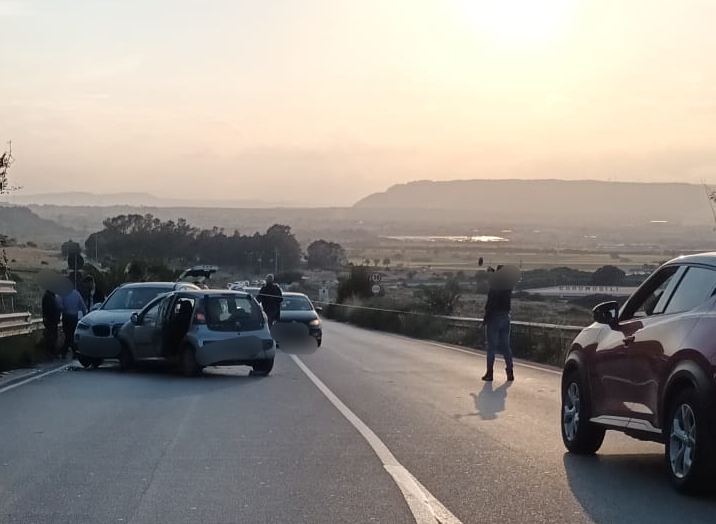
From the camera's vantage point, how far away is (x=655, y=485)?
8883 millimetres

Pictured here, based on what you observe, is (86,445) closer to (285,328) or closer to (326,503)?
(326,503)

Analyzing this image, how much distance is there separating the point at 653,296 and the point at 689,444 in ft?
6.13

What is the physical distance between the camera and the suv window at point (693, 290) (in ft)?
27.9

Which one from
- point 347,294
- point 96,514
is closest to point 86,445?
point 96,514

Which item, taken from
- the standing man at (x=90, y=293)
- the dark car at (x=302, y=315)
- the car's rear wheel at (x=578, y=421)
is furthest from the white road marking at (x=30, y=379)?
the car's rear wheel at (x=578, y=421)

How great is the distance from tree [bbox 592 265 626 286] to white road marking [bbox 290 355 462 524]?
18.4 metres

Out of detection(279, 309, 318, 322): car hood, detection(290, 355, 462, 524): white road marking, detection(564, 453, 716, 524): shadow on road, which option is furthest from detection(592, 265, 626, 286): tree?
detection(564, 453, 716, 524): shadow on road

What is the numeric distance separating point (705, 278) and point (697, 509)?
6.08 ft

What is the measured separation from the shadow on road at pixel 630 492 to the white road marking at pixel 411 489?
1075 millimetres

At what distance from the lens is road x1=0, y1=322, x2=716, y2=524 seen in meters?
7.96

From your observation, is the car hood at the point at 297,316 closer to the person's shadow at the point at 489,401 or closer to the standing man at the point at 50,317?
the standing man at the point at 50,317

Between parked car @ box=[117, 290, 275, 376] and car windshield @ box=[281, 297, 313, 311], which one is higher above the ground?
parked car @ box=[117, 290, 275, 376]

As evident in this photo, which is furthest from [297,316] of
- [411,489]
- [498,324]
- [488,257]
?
[488,257]

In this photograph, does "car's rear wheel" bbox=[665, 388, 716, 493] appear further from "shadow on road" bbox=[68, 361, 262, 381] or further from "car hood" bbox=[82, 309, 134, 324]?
"car hood" bbox=[82, 309, 134, 324]
